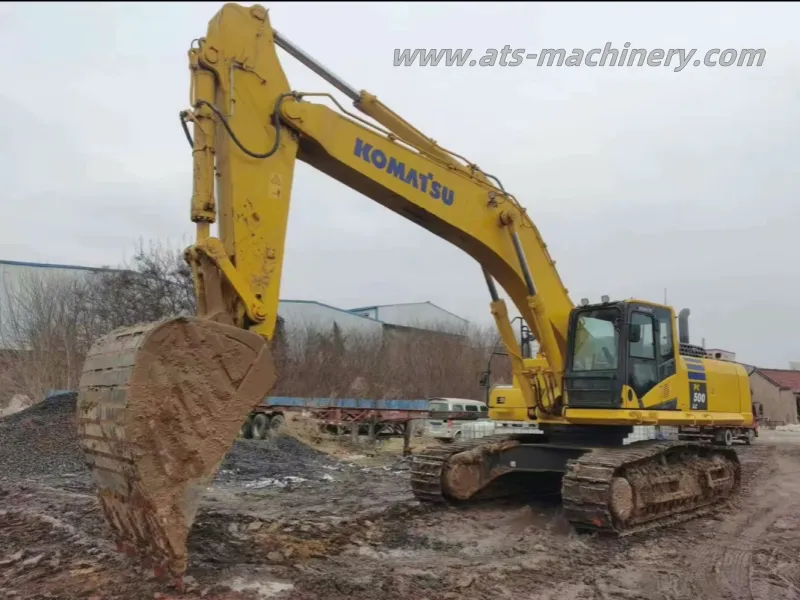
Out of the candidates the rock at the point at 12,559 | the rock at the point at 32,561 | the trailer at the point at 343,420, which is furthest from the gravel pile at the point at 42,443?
the trailer at the point at 343,420

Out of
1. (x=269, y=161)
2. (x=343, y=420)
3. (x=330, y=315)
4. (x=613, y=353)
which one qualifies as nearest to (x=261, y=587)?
(x=269, y=161)

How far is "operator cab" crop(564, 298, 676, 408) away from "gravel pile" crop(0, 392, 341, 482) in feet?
17.9

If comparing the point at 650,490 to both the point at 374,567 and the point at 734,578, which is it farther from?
the point at 374,567

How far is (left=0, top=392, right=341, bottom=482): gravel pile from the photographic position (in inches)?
461

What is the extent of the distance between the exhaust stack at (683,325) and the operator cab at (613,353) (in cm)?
108

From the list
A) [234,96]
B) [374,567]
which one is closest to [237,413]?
[374,567]

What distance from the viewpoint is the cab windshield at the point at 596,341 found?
8445mm

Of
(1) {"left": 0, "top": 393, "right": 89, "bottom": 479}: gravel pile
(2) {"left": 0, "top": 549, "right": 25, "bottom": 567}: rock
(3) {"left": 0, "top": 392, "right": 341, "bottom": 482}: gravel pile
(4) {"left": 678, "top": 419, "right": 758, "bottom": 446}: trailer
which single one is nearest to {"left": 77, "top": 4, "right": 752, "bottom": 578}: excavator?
(2) {"left": 0, "top": 549, "right": 25, "bottom": 567}: rock

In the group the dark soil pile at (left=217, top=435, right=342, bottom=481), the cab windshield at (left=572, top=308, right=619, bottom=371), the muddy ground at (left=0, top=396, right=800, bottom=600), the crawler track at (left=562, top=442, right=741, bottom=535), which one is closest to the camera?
the muddy ground at (left=0, top=396, right=800, bottom=600)

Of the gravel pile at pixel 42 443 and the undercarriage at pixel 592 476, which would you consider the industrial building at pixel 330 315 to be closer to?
the gravel pile at pixel 42 443

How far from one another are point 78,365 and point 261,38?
21.1m

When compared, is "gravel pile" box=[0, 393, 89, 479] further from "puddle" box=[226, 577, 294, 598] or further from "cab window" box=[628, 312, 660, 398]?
"cab window" box=[628, 312, 660, 398]

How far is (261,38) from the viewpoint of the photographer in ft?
20.1

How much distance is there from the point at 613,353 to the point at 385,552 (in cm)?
372
